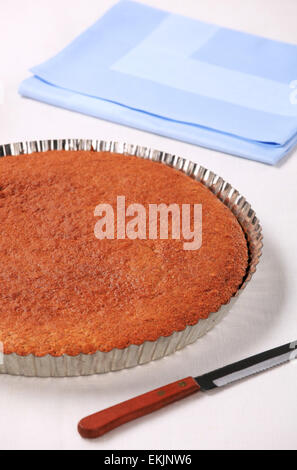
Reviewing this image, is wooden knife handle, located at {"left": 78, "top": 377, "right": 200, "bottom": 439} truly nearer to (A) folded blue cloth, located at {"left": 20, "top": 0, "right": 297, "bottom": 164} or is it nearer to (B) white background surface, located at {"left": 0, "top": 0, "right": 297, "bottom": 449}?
(B) white background surface, located at {"left": 0, "top": 0, "right": 297, "bottom": 449}

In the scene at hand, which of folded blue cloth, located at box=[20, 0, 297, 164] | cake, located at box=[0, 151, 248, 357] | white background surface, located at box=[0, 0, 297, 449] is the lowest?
white background surface, located at box=[0, 0, 297, 449]

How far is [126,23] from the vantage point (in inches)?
81.6

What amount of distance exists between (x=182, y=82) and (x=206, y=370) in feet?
3.06

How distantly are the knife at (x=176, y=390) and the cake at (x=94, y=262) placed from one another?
8 cm

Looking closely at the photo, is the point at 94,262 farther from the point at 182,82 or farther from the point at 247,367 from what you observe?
the point at 182,82

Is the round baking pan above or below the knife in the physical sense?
above

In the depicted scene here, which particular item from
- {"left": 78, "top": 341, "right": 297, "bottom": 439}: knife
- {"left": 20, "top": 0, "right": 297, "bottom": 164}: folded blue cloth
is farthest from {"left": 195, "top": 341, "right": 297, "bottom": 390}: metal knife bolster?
{"left": 20, "top": 0, "right": 297, "bottom": 164}: folded blue cloth

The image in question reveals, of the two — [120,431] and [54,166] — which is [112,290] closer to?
[120,431]

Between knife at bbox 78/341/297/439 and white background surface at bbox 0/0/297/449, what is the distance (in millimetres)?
13

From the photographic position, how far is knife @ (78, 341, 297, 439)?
1006mm

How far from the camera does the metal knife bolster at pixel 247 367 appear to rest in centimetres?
109

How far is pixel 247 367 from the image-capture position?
113cm

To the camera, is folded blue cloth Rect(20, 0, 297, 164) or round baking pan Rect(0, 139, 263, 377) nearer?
round baking pan Rect(0, 139, 263, 377)

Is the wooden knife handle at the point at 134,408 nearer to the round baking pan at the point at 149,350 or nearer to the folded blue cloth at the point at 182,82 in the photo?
the round baking pan at the point at 149,350
